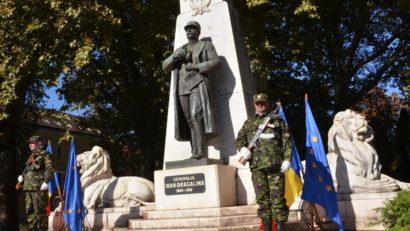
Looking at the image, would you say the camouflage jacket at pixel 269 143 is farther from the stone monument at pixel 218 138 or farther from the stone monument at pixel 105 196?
the stone monument at pixel 105 196

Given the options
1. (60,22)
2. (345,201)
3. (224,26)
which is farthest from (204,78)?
(60,22)

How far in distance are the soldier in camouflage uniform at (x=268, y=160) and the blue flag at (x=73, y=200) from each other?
343 cm

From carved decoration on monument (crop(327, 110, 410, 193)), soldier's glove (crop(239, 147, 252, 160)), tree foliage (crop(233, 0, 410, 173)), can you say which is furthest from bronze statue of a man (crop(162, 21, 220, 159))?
tree foliage (crop(233, 0, 410, 173))

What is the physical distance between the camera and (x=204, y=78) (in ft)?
26.4

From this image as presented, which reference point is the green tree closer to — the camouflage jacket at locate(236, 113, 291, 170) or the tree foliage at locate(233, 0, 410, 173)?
the tree foliage at locate(233, 0, 410, 173)

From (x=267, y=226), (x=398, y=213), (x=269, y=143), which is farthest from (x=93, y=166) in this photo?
(x=398, y=213)

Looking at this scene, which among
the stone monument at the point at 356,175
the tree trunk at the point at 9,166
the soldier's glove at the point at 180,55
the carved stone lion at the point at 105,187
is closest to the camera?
the stone monument at the point at 356,175

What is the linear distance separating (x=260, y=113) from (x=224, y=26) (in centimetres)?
260

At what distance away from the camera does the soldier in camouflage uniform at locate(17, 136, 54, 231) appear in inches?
371

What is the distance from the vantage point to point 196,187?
24.8 feet

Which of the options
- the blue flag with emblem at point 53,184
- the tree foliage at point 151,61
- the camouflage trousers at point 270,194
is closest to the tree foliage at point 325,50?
the tree foliage at point 151,61

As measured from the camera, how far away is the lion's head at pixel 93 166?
33.0 ft

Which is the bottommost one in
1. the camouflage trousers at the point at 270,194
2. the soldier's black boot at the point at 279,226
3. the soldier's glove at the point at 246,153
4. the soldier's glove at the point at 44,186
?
the soldier's black boot at the point at 279,226

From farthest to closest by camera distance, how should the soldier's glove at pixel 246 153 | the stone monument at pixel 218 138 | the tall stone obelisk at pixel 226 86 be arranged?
the tall stone obelisk at pixel 226 86 < the stone monument at pixel 218 138 < the soldier's glove at pixel 246 153
